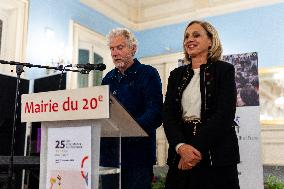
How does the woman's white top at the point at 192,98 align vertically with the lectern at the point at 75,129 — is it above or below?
above

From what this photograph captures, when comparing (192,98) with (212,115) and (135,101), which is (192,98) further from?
(135,101)

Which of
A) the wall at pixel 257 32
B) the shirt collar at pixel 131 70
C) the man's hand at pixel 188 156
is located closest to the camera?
the man's hand at pixel 188 156

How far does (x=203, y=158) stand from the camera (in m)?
1.67

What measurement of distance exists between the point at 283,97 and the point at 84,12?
376 centimetres

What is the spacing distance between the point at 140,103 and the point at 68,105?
69 centimetres

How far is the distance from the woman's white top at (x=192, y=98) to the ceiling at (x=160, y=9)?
474cm

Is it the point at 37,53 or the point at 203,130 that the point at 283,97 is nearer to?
the point at 37,53

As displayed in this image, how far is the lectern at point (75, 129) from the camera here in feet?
4.27

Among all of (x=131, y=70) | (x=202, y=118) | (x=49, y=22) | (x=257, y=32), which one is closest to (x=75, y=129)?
(x=202, y=118)

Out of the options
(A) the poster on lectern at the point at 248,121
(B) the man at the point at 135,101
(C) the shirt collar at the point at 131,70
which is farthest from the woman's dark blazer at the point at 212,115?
(A) the poster on lectern at the point at 248,121

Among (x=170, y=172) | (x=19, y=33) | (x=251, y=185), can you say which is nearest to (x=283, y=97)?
(x=251, y=185)

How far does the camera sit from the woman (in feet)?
5.42

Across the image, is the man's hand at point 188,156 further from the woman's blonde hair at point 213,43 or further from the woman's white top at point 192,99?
the woman's blonde hair at point 213,43

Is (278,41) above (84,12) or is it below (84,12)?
below
